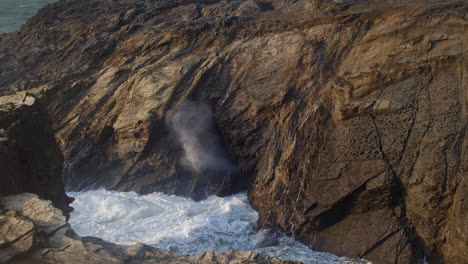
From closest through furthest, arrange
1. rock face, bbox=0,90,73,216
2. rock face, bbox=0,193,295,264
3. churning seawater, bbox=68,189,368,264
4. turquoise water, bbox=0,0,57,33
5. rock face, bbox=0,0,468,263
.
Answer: rock face, bbox=0,193,295,264, rock face, bbox=0,90,73,216, rock face, bbox=0,0,468,263, churning seawater, bbox=68,189,368,264, turquoise water, bbox=0,0,57,33

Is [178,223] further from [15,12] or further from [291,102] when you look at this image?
[15,12]

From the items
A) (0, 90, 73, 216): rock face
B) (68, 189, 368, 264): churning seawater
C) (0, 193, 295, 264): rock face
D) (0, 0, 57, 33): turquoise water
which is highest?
(0, 0, 57, 33): turquoise water

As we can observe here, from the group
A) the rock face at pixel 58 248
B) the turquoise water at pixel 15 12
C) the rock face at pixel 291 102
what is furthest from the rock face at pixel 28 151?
the turquoise water at pixel 15 12

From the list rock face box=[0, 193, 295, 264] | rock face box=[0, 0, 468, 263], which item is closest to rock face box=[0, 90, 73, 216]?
rock face box=[0, 193, 295, 264]

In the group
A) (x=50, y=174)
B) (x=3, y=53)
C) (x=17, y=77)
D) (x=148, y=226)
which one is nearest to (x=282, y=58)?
(x=148, y=226)

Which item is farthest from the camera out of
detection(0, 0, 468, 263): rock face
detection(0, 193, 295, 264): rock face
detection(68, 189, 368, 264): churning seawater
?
detection(68, 189, 368, 264): churning seawater

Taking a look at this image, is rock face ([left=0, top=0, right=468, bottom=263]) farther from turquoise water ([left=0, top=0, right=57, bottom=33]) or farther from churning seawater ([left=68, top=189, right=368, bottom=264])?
turquoise water ([left=0, top=0, right=57, bottom=33])

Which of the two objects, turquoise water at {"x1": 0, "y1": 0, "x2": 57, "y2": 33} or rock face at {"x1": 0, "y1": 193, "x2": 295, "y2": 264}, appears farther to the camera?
turquoise water at {"x1": 0, "y1": 0, "x2": 57, "y2": 33}
